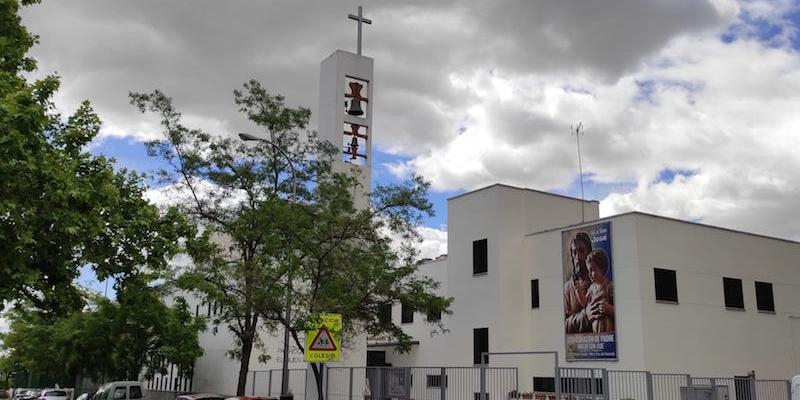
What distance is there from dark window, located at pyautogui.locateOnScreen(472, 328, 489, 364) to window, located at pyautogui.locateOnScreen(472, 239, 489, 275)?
8.94ft

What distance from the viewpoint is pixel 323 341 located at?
19922 millimetres

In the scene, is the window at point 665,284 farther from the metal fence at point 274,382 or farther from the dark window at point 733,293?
the metal fence at point 274,382

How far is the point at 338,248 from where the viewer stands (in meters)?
25.6

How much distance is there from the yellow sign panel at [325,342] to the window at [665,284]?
52.0 ft

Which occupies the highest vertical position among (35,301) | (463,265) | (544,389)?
(463,265)

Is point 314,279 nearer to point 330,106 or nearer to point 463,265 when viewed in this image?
point 330,106

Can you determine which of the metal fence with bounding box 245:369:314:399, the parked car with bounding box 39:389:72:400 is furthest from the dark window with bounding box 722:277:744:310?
the parked car with bounding box 39:389:72:400

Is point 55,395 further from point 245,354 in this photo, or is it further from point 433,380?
point 433,380

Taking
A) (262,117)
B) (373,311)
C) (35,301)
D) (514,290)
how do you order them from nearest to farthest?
(35,301)
(373,311)
(262,117)
(514,290)

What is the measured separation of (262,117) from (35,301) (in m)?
13.1

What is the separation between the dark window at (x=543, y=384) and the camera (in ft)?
108

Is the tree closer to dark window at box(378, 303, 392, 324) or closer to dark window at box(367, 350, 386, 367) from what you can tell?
dark window at box(378, 303, 392, 324)

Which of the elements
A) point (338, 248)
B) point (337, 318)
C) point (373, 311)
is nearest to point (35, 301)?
point (337, 318)

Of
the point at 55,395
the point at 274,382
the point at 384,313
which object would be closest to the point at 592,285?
the point at 384,313
